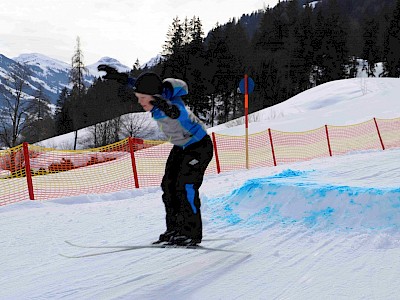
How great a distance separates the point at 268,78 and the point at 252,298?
52.3 m

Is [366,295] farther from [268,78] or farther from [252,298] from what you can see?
[268,78]

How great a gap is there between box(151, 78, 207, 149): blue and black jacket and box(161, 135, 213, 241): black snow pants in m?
0.09

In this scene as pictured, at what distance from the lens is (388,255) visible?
3266 millimetres

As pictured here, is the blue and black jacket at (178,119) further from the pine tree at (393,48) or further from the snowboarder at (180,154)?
the pine tree at (393,48)

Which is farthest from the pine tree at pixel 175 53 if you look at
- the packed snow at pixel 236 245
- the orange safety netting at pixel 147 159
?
the packed snow at pixel 236 245

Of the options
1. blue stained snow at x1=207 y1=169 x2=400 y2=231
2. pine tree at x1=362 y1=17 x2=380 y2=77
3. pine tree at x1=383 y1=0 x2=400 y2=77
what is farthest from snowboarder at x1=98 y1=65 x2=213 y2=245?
pine tree at x1=362 y1=17 x2=380 y2=77

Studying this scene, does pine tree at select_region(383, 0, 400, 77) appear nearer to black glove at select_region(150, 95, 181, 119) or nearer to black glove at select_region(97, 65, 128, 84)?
black glove at select_region(97, 65, 128, 84)

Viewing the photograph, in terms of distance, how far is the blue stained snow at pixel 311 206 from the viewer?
166 inches

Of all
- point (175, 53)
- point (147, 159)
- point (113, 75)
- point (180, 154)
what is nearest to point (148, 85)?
point (113, 75)

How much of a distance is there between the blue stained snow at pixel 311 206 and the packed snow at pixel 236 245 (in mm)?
12

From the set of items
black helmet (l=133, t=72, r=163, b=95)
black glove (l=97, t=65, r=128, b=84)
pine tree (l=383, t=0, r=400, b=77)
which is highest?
pine tree (l=383, t=0, r=400, b=77)

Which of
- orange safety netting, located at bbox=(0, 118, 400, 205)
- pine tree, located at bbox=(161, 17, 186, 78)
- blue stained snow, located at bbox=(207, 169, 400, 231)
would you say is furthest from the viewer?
pine tree, located at bbox=(161, 17, 186, 78)

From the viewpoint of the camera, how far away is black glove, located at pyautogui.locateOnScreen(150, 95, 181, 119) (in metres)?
3.16

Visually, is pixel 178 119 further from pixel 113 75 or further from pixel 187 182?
pixel 113 75
